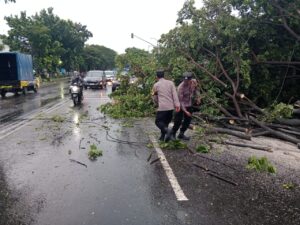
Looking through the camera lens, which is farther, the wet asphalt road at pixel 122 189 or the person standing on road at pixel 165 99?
the person standing on road at pixel 165 99

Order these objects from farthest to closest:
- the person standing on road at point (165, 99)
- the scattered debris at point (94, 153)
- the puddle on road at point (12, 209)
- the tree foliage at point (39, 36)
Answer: the tree foliage at point (39, 36)
the person standing on road at point (165, 99)
the scattered debris at point (94, 153)
the puddle on road at point (12, 209)

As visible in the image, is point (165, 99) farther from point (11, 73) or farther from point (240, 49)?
point (11, 73)

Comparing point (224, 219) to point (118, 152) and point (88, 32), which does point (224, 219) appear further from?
point (88, 32)

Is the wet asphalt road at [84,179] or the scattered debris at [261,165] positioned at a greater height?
the scattered debris at [261,165]

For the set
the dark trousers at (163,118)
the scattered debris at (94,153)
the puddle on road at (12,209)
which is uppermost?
the dark trousers at (163,118)

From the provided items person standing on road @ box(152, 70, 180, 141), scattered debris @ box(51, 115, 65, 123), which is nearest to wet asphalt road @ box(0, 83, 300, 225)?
person standing on road @ box(152, 70, 180, 141)

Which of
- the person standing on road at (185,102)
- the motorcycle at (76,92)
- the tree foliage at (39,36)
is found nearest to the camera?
the person standing on road at (185,102)

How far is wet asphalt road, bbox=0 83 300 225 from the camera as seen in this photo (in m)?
4.69

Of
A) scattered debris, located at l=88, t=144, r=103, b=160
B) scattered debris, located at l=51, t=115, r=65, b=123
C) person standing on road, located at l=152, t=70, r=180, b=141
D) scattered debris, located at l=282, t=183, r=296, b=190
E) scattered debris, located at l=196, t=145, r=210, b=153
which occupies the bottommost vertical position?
scattered debris, located at l=51, t=115, r=65, b=123

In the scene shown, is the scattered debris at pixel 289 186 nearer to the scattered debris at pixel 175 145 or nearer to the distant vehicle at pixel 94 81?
the scattered debris at pixel 175 145

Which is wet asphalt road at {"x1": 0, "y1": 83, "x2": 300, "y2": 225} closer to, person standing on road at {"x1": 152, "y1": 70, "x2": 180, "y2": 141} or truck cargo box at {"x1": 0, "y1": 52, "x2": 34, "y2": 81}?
person standing on road at {"x1": 152, "y1": 70, "x2": 180, "y2": 141}

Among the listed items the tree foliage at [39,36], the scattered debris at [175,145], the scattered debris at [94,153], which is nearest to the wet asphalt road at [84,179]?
the scattered debris at [94,153]

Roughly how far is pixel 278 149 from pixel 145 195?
13.9 ft

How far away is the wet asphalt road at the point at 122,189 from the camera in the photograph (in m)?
4.69
